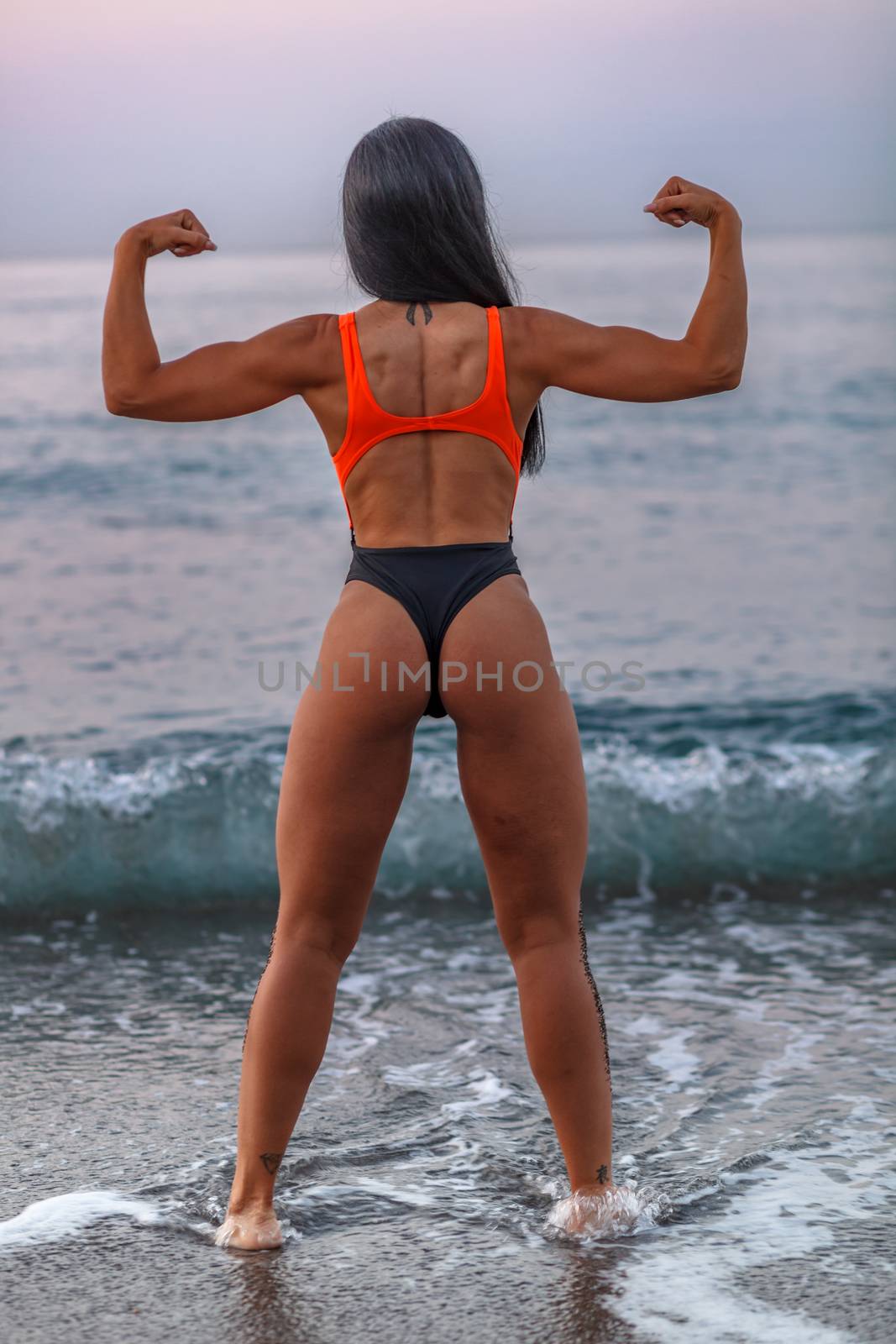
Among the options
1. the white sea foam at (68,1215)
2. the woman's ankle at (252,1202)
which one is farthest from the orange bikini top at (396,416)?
the white sea foam at (68,1215)

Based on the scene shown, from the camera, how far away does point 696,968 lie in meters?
4.46

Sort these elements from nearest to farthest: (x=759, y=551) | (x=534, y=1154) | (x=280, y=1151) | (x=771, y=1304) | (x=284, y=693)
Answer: (x=771, y=1304)
(x=280, y=1151)
(x=534, y=1154)
(x=284, y=693)
(x=759, y=551)

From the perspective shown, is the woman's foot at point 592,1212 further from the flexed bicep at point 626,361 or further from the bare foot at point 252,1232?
the flexed bicep at point 626,361

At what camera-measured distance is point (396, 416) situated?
2414 mm

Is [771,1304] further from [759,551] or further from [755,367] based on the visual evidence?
[755,367]

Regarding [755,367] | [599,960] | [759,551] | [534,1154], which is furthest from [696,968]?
[755,367]

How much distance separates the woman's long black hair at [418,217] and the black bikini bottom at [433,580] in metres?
0.44

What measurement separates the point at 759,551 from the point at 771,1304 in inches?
438

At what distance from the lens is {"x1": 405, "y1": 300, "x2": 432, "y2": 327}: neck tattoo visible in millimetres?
2447

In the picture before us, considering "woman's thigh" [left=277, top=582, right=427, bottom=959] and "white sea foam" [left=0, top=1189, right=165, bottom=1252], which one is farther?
"white sea foam" [left=0, top=1189, right=165, bottom=1252]

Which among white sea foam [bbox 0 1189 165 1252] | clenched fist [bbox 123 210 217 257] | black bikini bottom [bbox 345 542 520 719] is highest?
clenched fist [bbox 123 210 217 257]

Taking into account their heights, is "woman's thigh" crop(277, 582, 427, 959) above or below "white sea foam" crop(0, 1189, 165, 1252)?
above

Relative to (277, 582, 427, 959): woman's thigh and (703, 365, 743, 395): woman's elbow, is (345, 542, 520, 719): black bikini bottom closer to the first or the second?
(277, 582, 427, 959): woman's thigh

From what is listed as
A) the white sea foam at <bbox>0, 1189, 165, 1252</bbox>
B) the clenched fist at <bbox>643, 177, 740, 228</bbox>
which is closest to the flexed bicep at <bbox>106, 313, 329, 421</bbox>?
the clenched fist at <bbox>643, 177, 740, 228</bbox>
